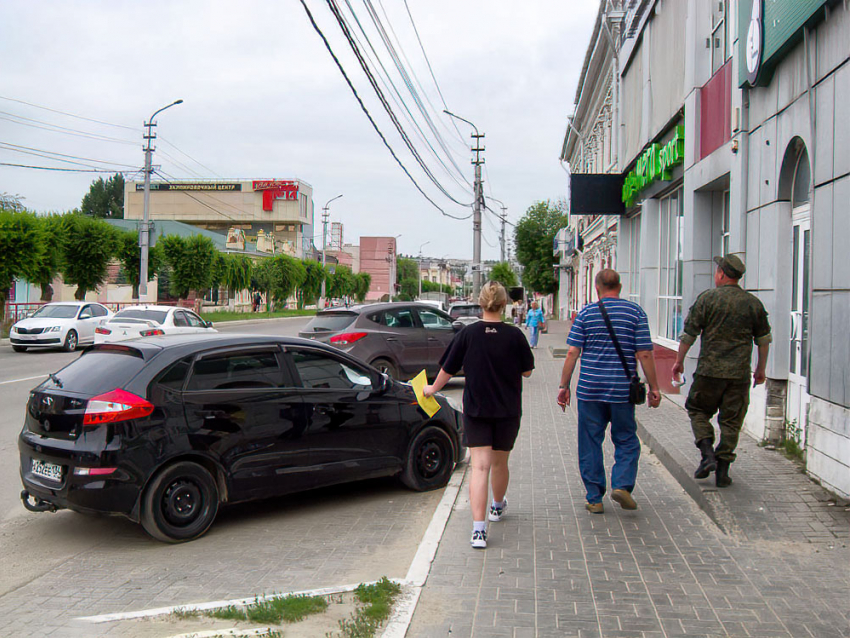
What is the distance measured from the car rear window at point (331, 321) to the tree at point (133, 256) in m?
Answer: 27.9

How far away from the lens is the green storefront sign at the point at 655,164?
12141 millimetres

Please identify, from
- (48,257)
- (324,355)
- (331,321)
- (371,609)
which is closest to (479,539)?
(371,609)

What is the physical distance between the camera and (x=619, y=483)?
597cm

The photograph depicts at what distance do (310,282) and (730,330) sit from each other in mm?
66897

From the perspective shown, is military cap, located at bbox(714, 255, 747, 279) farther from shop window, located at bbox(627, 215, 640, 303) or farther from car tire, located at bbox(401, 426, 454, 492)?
shop window, located at bbox(627, 215, 640, 303)

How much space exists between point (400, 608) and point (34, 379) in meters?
14.0

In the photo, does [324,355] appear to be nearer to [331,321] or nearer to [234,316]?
[331,321]

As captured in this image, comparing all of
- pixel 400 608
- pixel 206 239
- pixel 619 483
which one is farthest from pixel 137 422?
pixel 206 239

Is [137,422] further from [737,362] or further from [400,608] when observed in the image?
[737,362]

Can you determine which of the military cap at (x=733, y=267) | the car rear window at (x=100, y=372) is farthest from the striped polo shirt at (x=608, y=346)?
the car rear window at (x=100, y=372)

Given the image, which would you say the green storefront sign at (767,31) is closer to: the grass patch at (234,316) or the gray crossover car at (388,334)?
the gray crossover car at (388,334)

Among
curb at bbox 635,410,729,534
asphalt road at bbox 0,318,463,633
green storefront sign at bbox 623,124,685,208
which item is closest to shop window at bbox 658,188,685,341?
green storefront sign at bbox 623,124,685,208

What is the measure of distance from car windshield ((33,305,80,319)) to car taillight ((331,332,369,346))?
1451 centimetres

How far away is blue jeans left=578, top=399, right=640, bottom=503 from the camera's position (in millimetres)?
5902
